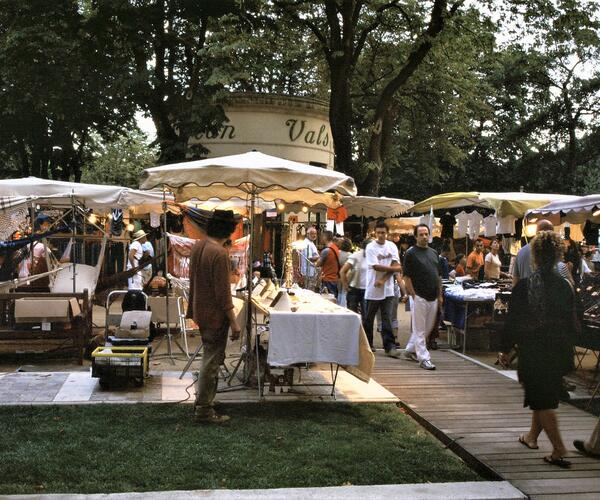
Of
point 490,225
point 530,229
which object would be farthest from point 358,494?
point 490,225

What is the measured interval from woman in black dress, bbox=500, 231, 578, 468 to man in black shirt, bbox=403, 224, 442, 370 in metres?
3.53

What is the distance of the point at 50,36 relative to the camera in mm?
16516

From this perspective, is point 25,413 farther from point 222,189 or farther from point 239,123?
point 239,123

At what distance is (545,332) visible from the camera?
5.46 meters

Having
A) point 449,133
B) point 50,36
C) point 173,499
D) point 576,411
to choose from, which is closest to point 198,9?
point 50,36

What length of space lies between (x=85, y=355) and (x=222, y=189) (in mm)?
3190

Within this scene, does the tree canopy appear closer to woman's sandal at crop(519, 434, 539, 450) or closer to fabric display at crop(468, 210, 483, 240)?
fabric display at crop(468, 210, 483, 240)

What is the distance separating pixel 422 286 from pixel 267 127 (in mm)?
12589

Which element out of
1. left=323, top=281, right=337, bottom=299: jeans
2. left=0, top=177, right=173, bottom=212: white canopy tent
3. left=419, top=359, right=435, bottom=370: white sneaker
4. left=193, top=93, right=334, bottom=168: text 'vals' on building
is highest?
left=193, top=93, right=334, bottom=168: text 'vals' on building

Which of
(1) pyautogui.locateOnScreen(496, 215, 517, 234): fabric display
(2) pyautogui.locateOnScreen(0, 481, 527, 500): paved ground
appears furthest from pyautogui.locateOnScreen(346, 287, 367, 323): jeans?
(2) pyautogui.locateOnScreen(0, 481, 527, 500): paved ground

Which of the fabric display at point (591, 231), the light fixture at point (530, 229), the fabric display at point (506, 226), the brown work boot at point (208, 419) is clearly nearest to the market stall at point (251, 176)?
the brown work boot at point (208, 419)

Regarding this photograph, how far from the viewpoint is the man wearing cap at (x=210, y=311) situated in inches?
249

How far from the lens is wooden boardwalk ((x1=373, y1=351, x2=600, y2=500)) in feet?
16.6

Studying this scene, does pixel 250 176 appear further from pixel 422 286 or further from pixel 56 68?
pixel 56 68
